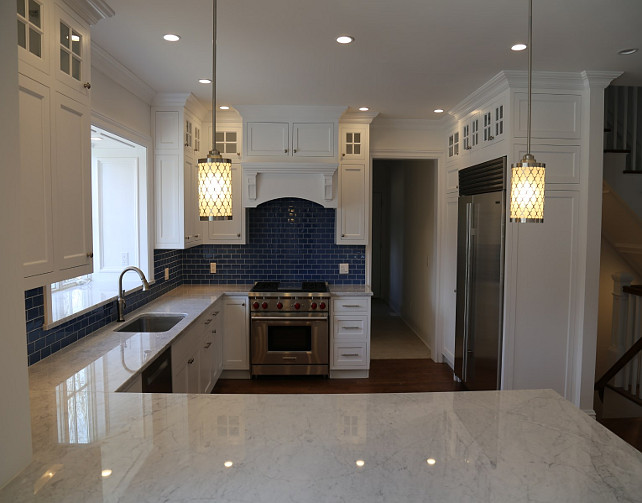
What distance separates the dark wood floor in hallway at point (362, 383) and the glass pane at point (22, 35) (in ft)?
10.8

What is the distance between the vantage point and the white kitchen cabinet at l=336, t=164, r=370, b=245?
4.90 meters

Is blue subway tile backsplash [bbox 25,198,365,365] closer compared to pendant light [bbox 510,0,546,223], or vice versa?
pendant light [bbox 510,0,546,223]

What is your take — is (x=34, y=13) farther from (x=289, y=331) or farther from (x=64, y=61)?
(x=289, y=331)

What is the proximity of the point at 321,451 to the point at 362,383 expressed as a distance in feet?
10.8

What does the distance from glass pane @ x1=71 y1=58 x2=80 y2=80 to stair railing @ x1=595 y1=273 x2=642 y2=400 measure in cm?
445

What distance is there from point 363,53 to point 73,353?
8.29 feet

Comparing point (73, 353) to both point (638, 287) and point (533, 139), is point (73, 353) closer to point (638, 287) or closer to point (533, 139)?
point (533, 139)

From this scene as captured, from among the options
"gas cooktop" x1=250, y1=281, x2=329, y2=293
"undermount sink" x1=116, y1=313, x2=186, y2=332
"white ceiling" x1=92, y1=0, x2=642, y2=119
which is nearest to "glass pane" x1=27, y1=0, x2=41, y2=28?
"white ceiling" x1=92, y1=0, x2=642, y2=119

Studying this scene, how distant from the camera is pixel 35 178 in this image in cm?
183

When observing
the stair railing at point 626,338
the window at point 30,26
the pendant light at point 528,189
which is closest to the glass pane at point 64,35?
the window at point 30,26

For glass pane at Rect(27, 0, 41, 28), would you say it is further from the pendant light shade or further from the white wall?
the pendant light shade

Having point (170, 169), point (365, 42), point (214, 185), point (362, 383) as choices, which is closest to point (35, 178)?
point (214, 185)

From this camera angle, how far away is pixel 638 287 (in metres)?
4.24

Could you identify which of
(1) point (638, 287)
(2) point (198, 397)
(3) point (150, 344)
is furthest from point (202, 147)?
(1) point (638, 287)
